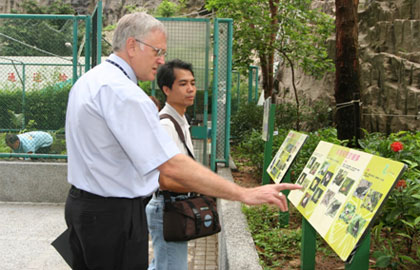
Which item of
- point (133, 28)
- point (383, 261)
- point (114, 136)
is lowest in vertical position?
point (383, 261)

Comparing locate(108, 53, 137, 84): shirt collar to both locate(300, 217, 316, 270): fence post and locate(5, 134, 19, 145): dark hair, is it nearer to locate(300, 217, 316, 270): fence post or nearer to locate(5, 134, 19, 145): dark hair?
locate(300, 217, 316, 270): fence post

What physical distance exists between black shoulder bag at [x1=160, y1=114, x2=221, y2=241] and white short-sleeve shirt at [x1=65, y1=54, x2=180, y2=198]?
52cm

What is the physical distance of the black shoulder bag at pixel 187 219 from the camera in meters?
2.50

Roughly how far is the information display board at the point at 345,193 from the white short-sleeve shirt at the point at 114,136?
0.95 m

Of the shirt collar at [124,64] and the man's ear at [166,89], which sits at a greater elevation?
the shirt collar at [124,64]

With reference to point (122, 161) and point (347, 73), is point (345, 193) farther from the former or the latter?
point (347, 73)

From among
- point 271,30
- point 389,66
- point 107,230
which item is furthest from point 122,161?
point 389,66

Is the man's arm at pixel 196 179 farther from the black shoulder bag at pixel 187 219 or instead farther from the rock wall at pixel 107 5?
the rock wall at pixel 107 5

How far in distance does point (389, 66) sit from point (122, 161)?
1156cm

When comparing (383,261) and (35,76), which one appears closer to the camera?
(383,261)

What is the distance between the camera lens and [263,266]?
10.8ft

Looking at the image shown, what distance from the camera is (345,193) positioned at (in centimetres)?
225

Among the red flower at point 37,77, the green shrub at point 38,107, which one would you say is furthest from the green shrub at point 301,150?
the red flower at point 37,77

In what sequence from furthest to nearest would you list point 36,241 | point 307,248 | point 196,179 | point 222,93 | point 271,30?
1. point 271,30
2. point 222,93
3. point 36,241
4. point 307,248
5. point 196,179
